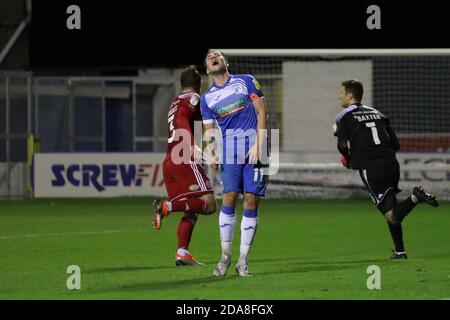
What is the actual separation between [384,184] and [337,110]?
12.7 m

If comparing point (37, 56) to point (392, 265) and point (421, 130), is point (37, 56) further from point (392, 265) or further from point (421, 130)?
point (392, 265)

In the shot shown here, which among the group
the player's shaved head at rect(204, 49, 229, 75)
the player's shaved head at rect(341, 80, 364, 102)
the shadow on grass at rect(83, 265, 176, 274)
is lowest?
the shadow on grass at rect(83, 265, 176, 274)

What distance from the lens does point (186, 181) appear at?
12.2 metres

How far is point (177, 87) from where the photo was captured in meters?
27.6

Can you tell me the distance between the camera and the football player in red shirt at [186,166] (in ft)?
39.4

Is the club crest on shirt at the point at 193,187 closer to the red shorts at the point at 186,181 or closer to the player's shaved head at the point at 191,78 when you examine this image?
the red shorts at the point at 186,181

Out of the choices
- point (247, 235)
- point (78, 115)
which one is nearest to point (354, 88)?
point (247, 235)

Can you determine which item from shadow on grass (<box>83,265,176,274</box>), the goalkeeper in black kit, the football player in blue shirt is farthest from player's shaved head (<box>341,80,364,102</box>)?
shadow on grass (<box>83,265,176,274</box>)

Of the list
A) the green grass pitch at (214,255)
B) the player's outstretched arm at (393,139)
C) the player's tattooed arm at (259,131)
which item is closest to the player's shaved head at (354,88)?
the player's outstretched arm at (393,139)

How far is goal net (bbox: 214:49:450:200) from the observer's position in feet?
78.2

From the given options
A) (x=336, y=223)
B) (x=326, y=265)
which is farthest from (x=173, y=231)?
(x=326, y=265)

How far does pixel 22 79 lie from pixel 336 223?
1028 cm

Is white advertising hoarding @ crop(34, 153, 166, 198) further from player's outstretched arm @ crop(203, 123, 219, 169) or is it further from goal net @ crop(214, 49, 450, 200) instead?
player's outstretched arm @ crop(203, 123, 219, 169)

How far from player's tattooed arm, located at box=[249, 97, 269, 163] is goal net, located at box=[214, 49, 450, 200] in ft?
39.9
